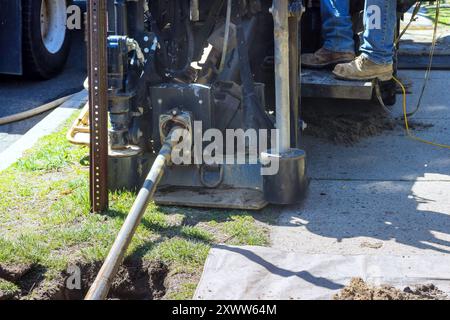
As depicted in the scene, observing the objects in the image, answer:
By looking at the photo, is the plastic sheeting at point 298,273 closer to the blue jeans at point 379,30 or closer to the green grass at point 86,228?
the green grass at point 86,228

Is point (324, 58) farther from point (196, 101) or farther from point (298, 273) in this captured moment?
point (298, 273)

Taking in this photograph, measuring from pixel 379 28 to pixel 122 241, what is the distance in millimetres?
2629

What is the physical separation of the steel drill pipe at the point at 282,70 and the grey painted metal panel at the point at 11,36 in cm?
426

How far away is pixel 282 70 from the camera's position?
4520 mm

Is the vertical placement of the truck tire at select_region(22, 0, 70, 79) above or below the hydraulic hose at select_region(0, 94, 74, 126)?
above

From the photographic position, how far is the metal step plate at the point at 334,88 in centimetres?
541

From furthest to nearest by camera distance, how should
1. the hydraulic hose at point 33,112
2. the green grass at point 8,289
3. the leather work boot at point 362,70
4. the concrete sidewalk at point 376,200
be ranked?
the hydraulic hose at point 33,112 → the leather work boot at point 362,70 → the concrete sidewalk at point 376,200 → the green grass at point 8,289

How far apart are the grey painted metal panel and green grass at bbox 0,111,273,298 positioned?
9.94 feet

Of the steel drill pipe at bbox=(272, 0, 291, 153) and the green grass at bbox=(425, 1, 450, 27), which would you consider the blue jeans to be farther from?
the green grass at bbox=(425, 1, 450, 27)

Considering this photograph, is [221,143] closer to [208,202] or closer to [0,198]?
[208,202]

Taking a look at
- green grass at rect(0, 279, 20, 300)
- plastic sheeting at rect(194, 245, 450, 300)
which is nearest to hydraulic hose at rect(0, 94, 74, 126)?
green grass at rect(0, 279, 20, 300)

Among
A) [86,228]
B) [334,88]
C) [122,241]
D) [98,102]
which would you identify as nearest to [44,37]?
[334,88]

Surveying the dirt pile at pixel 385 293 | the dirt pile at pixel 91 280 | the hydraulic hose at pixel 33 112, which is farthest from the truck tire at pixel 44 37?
the dirt pile at pixel 385 293

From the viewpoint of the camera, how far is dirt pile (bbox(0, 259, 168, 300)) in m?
3.81
